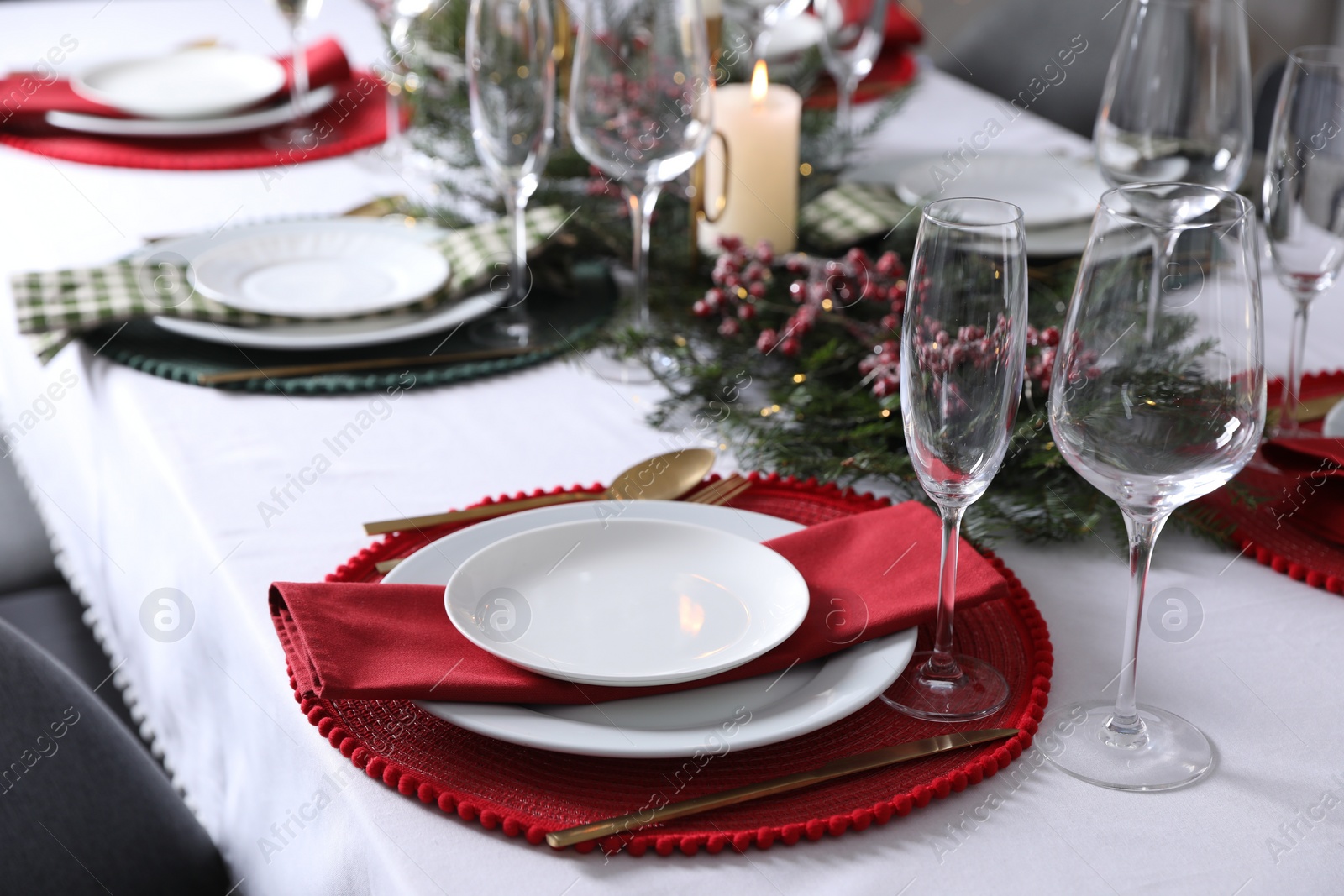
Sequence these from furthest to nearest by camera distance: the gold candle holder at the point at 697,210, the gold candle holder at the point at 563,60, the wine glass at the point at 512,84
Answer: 1. the gold candle holder at the point at 563,60
2. the gold candle holder at the point at 697,210
3. the wine glass at the point at 512,84

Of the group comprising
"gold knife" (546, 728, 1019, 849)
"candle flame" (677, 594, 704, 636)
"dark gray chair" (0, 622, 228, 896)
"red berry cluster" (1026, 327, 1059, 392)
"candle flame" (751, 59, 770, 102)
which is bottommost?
"dark gray chair" (0, 622, 228, 896)

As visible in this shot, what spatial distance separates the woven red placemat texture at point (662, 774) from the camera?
52 centimetres

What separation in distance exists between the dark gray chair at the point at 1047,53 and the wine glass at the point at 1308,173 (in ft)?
3.72

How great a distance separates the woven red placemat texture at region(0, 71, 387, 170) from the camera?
4.62ft

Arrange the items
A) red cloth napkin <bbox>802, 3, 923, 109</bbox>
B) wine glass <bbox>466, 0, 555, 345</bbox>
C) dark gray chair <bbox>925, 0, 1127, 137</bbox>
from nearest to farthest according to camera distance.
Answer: wine glass <bbox>466, 0, 555, 345</bbox> < red cloth napkin <bbox>802, 3, 923, 109</bbox> < dark gray chair <bbox>925, 0, 1127, 137</bbox>

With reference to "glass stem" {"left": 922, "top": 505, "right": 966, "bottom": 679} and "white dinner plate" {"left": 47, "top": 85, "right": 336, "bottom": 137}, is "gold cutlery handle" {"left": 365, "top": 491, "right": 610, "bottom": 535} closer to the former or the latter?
"glass stem" {"left": 922, "top": 505, "right": 966, "bottom": 679}

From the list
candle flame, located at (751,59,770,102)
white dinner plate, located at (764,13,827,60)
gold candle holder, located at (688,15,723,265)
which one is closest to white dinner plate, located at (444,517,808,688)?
gold candle holder, located at (688,15,723,265)

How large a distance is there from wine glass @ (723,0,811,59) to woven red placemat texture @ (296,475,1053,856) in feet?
3.60

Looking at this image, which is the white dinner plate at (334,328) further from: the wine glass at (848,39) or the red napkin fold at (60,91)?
the wine glass at (848,39)

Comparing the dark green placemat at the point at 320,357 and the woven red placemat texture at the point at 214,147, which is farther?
the woven red placemat texture at the point at 214,147

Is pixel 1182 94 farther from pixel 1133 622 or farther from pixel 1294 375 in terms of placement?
pixel 1133 622

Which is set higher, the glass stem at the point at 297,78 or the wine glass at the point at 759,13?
the wine glass at the point at 759,13

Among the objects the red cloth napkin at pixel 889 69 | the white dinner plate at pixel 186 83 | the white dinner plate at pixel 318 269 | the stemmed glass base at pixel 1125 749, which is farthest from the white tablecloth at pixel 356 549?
the red cloth napkin at pixel 889 69

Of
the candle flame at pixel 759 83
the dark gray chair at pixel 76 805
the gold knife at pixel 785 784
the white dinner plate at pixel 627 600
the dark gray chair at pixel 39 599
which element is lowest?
the dark gray chair at pixel 39 599
